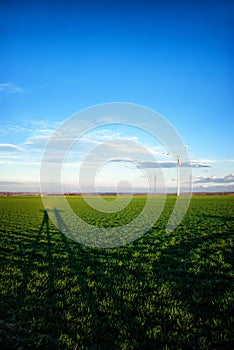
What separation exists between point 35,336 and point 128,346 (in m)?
1.85

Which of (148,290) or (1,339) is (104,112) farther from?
(1,339)

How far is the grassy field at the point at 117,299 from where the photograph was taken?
504cm

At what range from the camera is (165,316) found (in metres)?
5.84

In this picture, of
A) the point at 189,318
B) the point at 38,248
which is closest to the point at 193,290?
the point at 189,318

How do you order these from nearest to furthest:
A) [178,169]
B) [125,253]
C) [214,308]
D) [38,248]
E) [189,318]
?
1. [189,318]
2. [214,308]
3. [125,253]
4. [38,248]
5. [178,169]

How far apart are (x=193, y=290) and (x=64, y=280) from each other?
387 cm

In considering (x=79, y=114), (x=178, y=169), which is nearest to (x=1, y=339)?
(x=79, y=114)

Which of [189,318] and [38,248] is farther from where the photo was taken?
[38,248]

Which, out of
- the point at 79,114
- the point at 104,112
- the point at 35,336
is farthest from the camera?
the point at 104,112

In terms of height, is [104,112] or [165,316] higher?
[104,112]

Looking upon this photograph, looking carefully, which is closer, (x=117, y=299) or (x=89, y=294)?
(x=117, y=299)

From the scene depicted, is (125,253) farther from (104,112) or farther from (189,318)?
(104,112)

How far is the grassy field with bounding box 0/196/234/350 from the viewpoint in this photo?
5040 mm

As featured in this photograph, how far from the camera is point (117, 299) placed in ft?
22.1
